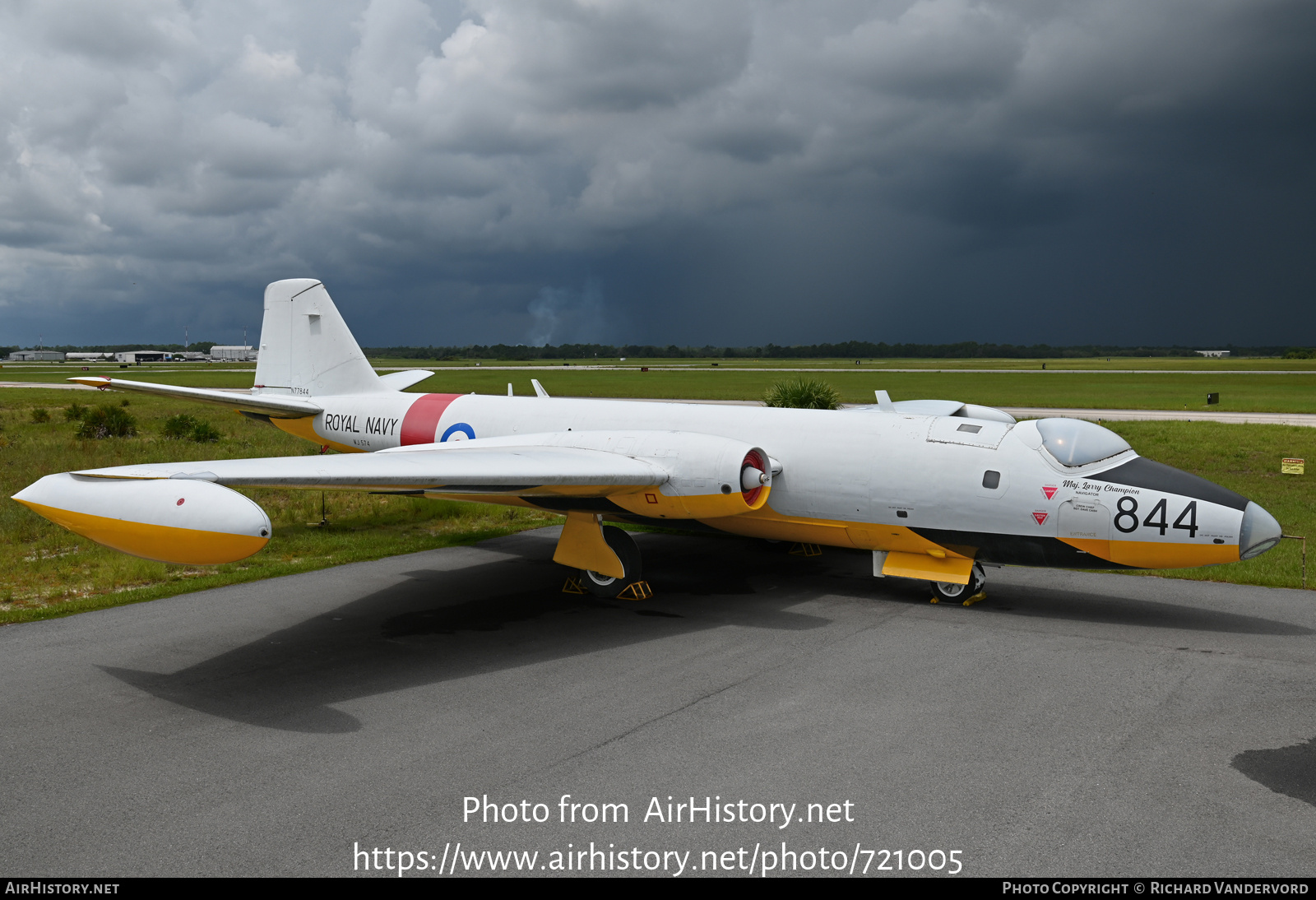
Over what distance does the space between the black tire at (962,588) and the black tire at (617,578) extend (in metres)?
4.13

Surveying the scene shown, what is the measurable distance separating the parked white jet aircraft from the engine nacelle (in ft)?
0.09

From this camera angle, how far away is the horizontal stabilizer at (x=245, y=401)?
46.9 ft

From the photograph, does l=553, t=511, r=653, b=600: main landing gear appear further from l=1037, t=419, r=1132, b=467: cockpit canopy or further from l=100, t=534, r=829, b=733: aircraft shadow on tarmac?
l=1037, t=419, r=1132, b=467: cockpit canopy

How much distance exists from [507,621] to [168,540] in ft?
14.5

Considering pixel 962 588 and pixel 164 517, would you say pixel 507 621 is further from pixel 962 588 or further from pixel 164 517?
pixel 962 588

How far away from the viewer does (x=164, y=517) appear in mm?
7672

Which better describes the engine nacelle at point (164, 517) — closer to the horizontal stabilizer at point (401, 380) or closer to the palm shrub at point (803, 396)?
the horizontal stabilizer at point (401, 380)

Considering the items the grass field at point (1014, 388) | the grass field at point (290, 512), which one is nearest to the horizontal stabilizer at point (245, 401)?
the grass field at point (290, 512)

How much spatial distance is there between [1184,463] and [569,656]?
2099 cm

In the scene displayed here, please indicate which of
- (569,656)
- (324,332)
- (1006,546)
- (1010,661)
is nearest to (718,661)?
(569,656)

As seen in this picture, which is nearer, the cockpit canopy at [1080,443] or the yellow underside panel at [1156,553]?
→ the yellow underside panel at [1156,553]

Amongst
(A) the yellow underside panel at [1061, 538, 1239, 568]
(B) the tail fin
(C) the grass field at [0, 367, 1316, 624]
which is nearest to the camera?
(A) the yellow underside panel at [1061, 538, 1239, 568]

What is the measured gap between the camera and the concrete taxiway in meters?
5.73

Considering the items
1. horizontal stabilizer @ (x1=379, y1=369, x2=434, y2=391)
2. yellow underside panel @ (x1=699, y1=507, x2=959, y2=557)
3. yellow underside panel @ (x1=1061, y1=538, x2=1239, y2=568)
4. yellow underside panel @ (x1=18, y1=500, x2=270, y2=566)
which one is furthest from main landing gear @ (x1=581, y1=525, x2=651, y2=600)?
horizontal stabilizer @ (x1=379, y1=369, x2=434, y2=391)
